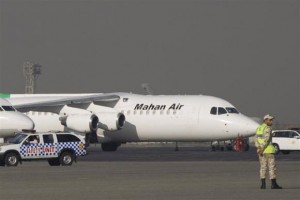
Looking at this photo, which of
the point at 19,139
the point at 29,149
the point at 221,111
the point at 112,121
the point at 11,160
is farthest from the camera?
the point at 112,121

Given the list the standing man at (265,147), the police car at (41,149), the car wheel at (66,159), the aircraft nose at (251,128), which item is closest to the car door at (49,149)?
the police car at (41,149)

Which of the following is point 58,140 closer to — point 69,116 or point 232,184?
point 232,184

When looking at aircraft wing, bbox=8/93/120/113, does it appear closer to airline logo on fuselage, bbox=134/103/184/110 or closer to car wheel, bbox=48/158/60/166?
airline logo on fuselage, bbox=134/103/184/110

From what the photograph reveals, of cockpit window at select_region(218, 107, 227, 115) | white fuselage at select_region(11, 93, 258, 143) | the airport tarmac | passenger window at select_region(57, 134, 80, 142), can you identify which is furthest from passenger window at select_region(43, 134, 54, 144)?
cockpit window at select_region(218, 107, 227, 115)

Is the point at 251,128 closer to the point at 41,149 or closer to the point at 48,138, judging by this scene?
the point at 48,138

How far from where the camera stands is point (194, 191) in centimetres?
2347

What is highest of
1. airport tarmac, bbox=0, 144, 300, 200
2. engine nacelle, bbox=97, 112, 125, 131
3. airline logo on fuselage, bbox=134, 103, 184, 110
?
airline logo on fuselage, bbox=134, 103, 184, 110

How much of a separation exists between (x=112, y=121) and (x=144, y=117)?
2257 mm

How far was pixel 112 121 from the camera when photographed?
5928 cm

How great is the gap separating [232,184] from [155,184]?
203 centimetres

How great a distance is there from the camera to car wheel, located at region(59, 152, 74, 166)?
1572 inches

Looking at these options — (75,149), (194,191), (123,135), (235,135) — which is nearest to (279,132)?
(235,135)

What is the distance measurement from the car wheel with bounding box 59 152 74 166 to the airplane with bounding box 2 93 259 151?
1801 centimetres

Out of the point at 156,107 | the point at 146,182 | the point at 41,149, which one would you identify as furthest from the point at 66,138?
the point at 156,107
